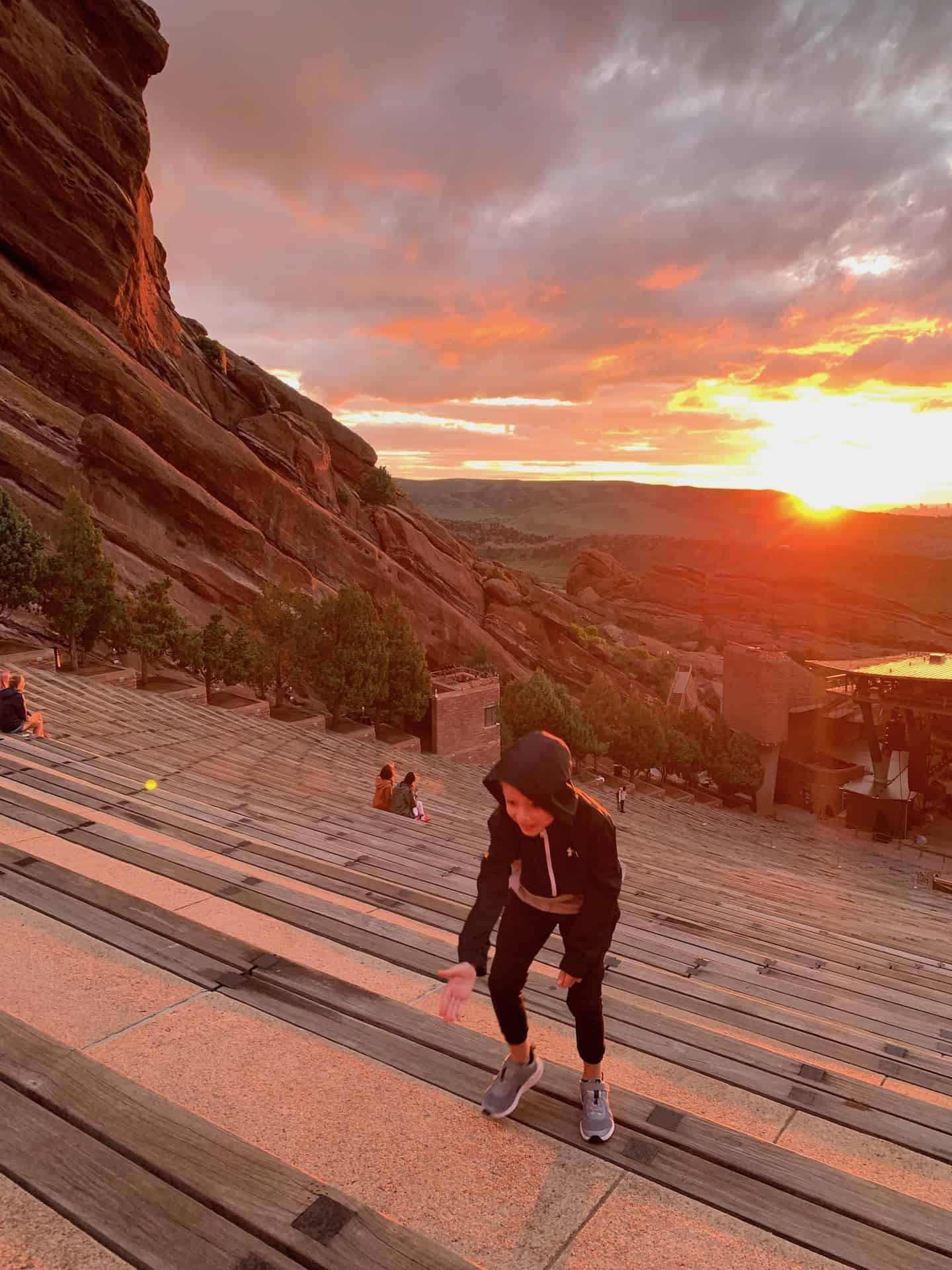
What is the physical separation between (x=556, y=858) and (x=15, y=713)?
37.6ft

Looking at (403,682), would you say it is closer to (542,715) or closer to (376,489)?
(542,715)

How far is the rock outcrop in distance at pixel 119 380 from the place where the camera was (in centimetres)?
3728

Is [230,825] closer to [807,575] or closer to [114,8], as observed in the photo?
[114,8]

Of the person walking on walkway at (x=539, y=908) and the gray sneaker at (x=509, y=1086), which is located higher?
the person walking on walkway at (x=539, y=908)

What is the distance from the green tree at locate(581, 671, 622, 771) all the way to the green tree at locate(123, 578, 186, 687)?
22.9 metres

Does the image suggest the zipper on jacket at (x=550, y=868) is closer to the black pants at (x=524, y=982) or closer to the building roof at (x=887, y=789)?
the black pants at (x=524, y=982)

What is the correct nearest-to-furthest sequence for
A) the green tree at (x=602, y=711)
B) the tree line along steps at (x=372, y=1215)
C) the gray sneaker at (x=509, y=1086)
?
1. the tree line along steps at (x=372, y=1215)
2. the gray sneaker at (x=509, y=1086)
3. the green tree at (x=602, y=711)

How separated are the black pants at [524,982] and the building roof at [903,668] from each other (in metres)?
39.4

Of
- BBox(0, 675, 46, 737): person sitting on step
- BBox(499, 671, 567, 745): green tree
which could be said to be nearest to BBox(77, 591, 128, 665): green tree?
BBox(0, 675, 46, 737): person sitting on step

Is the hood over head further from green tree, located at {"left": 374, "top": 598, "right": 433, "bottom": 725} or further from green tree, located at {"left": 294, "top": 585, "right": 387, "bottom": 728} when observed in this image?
green tree, located at {"left": 374, "top": 598, "right": 433, "bottom": 725}

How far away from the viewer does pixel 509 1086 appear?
11.8 ft

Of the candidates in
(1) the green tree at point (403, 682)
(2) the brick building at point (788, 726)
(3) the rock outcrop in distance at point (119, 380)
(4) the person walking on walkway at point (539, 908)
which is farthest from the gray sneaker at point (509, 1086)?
(2) the brick building at point (788, 726)

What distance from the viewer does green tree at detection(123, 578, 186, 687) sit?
28016mm

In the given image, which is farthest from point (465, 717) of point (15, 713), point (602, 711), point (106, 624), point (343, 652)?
point (15, 713)
